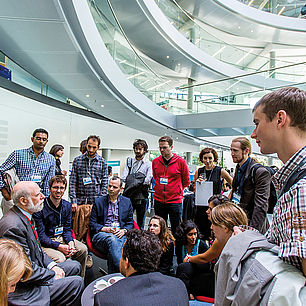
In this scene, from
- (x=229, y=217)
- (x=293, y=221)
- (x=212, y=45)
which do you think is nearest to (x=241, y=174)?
(x=229, y=217)

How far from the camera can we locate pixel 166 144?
3.29 m

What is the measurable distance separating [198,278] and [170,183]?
1424 mm

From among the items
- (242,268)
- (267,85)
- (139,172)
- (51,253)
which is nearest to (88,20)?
(139,172)

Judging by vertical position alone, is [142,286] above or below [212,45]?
below

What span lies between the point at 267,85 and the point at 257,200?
5.90 metres

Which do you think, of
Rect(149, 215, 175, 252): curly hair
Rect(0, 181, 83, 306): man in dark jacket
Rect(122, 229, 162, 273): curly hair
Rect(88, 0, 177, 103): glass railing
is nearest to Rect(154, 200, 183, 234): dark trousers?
Rect(149, 215, 175, 252): curly hair

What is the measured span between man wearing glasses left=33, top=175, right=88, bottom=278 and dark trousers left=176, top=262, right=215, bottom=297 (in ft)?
4.17

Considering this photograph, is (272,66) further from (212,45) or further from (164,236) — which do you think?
(164,236)

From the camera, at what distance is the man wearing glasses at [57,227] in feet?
8.37

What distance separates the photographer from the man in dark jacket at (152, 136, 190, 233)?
3297 millimetres

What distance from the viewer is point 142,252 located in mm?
1413

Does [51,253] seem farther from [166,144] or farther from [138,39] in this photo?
[138,39]

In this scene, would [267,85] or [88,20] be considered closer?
[88,20]

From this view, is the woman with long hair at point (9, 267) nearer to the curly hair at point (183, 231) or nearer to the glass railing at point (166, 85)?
the curly hair at point (183, 231)
